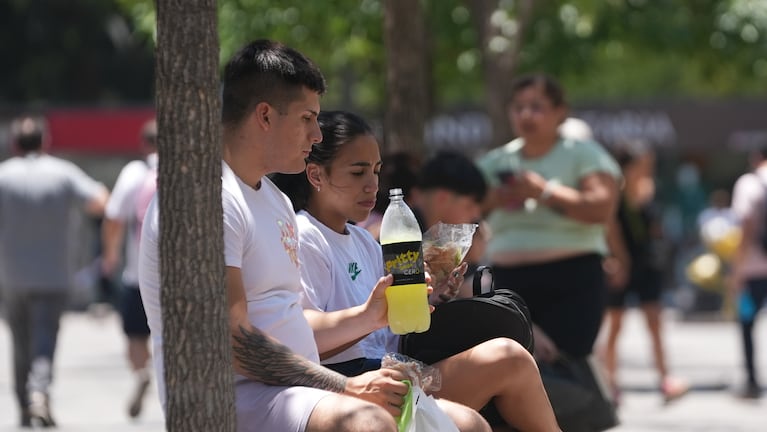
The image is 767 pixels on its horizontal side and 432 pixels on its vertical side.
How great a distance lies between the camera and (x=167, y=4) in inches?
146

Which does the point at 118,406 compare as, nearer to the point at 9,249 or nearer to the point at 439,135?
the point at 9,249

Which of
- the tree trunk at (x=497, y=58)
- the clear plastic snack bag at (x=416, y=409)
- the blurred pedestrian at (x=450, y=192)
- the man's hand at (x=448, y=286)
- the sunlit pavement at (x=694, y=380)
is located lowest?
the sunlit pavement at (x=694, y=380)

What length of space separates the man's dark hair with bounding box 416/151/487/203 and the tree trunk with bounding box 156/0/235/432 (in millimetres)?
3105

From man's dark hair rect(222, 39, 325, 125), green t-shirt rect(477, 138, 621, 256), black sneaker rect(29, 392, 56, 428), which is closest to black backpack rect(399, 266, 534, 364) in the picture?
man's dark hair rect(222, 39, 325, 125)

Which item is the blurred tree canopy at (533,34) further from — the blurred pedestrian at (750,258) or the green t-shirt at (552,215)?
the green t-shirt at (552,215)

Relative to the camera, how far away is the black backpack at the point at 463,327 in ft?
15.9

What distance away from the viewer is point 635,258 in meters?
12.1

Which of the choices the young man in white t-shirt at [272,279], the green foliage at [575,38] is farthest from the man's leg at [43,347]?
the young man in white t-shirt at [272,279]

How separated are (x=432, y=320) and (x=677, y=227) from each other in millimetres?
20636

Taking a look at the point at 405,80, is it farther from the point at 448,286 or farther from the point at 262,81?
the point at 262,81

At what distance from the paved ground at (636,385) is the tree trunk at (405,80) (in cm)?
213

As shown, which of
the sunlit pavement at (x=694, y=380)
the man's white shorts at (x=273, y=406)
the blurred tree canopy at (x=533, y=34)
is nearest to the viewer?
the man's white shorts at (x=273, y=406)

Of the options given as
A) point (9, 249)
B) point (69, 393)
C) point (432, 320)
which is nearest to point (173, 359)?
point (432, 320)

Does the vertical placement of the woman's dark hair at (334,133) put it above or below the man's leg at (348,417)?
above
